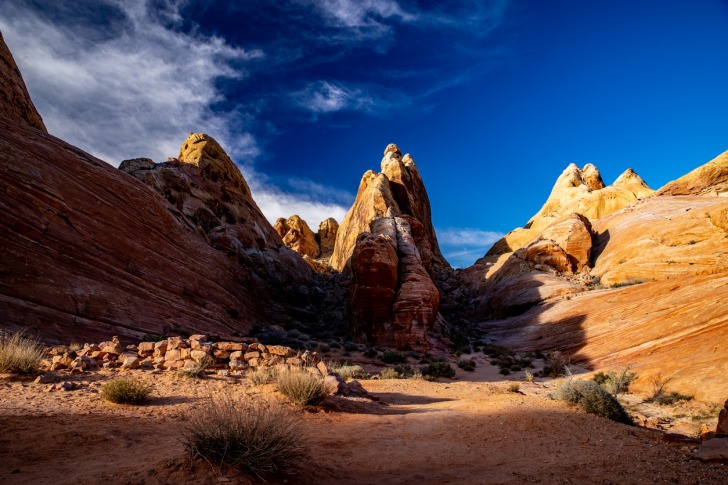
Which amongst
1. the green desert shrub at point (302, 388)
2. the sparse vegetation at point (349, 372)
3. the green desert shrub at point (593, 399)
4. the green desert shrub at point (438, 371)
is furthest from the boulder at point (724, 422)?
the green desert shrub at point (438, 371)

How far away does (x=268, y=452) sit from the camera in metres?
4.44

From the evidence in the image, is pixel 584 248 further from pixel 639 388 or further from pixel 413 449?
pixel 413 449

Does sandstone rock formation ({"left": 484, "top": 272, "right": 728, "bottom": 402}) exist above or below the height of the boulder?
above

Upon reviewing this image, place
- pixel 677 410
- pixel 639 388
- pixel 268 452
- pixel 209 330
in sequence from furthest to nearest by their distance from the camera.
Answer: pixel 209 330 < pixel 639 388 < pixel 677 410 < pixel 268 452

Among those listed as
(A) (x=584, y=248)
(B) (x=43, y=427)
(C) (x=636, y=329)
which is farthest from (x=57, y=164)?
(A) (x=584, y=248)

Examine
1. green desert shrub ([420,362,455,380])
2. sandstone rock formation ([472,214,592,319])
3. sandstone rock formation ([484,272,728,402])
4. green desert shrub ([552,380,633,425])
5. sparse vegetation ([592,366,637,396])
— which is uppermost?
sandstone rock formation ([472,214,592,319])

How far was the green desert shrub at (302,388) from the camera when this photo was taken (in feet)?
28.6

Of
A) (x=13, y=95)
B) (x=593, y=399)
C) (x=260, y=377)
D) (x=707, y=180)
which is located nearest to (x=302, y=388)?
(x=260, y=377)

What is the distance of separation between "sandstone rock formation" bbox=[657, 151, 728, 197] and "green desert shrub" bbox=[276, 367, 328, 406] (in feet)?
139

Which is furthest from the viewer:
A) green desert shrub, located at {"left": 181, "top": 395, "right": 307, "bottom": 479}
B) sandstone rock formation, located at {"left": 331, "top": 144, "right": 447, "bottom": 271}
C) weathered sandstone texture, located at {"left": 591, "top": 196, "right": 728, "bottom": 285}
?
sandstone rock formation, located at {"left": 331, "top": 144, "right": 447, "bottom": 271}

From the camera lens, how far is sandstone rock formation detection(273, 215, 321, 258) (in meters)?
68.4

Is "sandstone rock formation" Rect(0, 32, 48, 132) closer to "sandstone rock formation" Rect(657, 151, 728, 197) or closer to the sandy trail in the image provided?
the sandy trail

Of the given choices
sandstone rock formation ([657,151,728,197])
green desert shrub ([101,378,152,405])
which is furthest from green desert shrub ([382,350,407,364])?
sandstone rock formation ([657,151,728,197])

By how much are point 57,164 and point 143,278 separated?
7.46 meters
